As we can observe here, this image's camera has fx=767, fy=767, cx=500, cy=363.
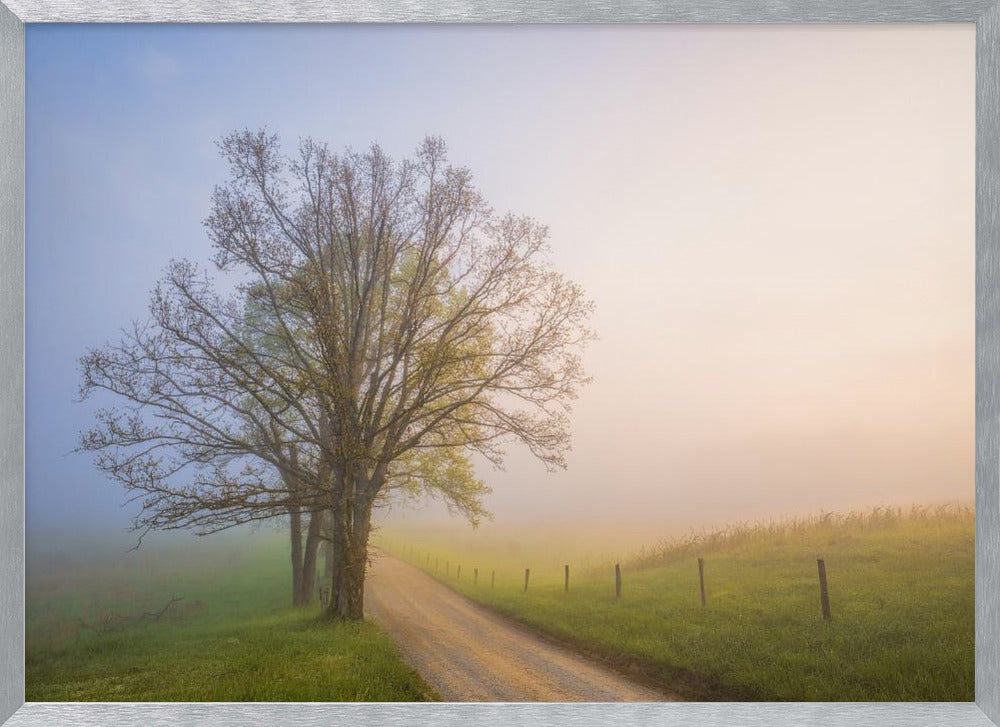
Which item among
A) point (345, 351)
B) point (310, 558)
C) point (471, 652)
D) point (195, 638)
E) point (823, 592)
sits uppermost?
point (345, 351)

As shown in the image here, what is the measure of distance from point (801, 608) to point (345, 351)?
236cm

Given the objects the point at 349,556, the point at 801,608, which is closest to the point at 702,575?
the point at 801,608

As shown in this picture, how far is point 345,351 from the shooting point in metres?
3.56

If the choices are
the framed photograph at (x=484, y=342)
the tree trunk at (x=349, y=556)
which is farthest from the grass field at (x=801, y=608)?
the tree trunk at (x=349, y=556)

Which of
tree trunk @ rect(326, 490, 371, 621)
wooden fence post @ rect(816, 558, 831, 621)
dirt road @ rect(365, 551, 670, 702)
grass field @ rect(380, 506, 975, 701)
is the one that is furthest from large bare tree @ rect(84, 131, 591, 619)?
wooden fence post @ rect(816, 558, 831, 621)

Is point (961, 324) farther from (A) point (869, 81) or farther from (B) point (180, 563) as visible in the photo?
(B) point (180, 563)

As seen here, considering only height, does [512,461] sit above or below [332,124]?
below

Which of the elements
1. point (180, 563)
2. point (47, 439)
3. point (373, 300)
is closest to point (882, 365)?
point (373, 300)

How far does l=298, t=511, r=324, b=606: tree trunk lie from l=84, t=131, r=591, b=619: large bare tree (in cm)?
6

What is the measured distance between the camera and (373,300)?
3553 mm

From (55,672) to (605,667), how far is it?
2.45 metres

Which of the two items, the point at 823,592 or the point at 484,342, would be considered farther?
the point at 484,342

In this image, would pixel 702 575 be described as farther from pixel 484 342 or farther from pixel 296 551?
pixel 296 551

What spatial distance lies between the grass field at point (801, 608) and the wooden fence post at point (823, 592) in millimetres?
20
